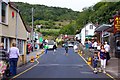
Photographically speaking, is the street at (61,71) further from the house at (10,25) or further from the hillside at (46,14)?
the hillside at (46,14)

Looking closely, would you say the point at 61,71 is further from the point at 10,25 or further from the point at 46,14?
the point at 46,14

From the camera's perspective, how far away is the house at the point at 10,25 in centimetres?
2317

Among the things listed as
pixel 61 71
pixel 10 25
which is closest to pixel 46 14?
pixel 10 25

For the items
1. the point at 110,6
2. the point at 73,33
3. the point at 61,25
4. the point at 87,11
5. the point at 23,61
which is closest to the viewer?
the point at 23,61

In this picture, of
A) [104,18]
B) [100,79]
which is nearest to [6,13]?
[100,79]

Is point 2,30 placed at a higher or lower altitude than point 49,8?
lower

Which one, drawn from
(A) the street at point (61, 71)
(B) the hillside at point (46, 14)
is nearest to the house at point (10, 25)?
(A) the street at point (61, 71)

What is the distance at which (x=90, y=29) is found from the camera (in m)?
115

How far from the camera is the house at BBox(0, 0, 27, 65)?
23170mm

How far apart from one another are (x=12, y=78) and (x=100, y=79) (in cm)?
439

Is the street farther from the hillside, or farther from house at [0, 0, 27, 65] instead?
the hillside

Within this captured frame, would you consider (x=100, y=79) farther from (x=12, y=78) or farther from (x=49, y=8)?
(x=49, y=8)

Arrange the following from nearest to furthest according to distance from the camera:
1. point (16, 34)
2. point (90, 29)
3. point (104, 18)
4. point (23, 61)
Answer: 1. point (16, 34)
2. point (23, 61)
3. point (104, 18)
4. point (90, 29)

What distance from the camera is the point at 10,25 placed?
25.3 m
